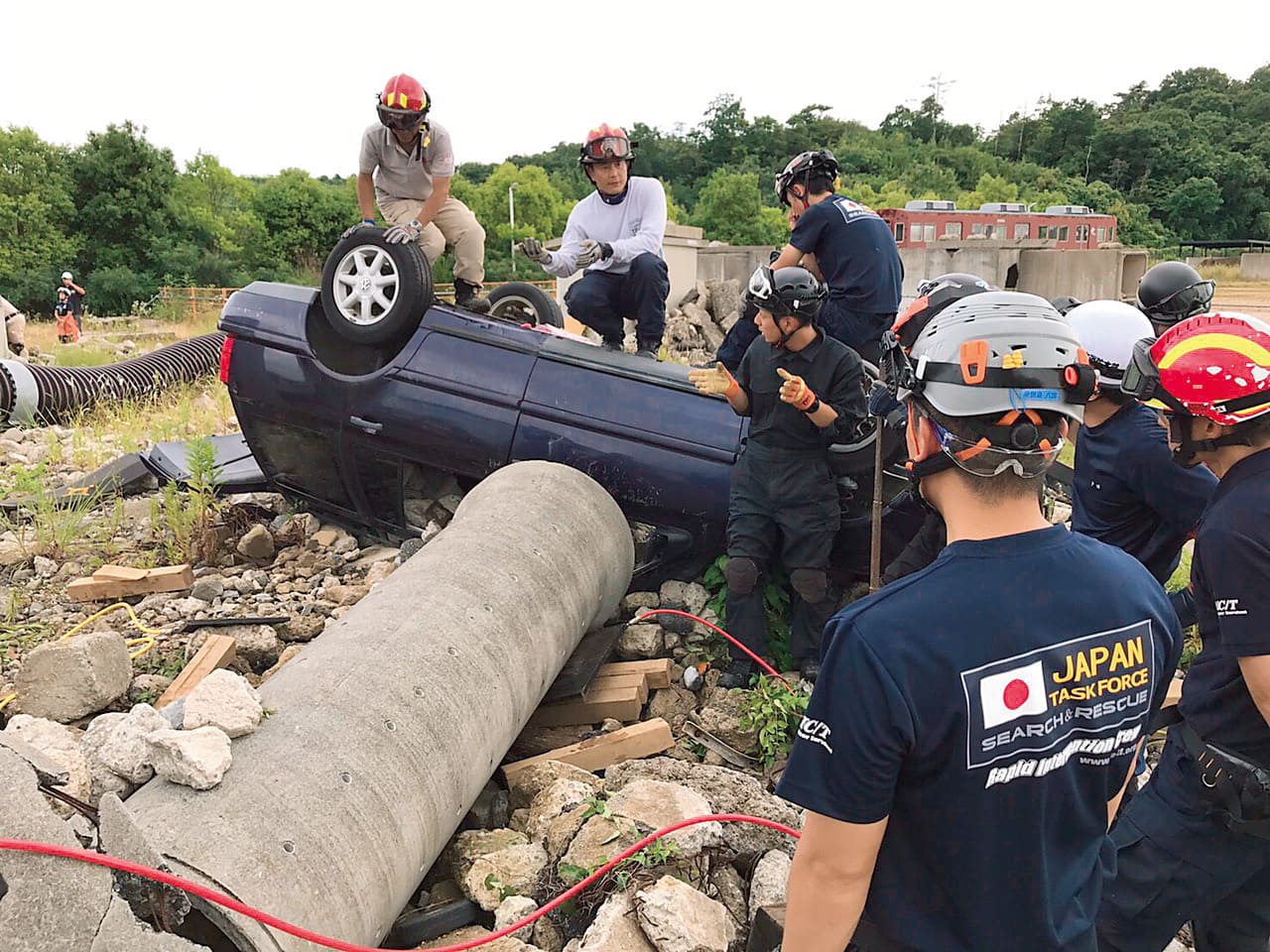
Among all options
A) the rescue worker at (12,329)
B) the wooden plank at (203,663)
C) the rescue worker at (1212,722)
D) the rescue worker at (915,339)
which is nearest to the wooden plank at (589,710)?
the rescue worker at (915,339)

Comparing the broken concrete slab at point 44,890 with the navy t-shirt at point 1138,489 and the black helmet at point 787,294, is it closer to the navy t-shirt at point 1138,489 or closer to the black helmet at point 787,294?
the navy t-shirt at point 1138,489

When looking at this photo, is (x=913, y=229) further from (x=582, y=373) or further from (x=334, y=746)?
(x=334, y=746)

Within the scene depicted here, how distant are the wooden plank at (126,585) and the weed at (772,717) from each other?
10.0 feet

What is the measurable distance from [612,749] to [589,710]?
329mm

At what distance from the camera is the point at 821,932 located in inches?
57.0

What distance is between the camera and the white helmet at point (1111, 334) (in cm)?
311

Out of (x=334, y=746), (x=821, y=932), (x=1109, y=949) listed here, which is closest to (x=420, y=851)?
(x=334, y=746)

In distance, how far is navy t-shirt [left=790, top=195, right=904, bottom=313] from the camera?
4637 mm

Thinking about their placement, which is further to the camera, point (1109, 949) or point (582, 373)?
point (582, 373)

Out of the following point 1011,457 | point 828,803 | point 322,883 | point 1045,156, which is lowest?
point 322,883

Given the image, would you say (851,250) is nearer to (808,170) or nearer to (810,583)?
(808,170)

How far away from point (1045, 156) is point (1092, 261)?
76.9 m

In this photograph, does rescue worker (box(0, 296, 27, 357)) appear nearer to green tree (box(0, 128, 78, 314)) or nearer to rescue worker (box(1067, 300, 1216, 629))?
rescue worker (box(1067, 300, 1216, 629))

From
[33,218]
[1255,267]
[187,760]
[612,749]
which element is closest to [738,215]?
[1255,267]
